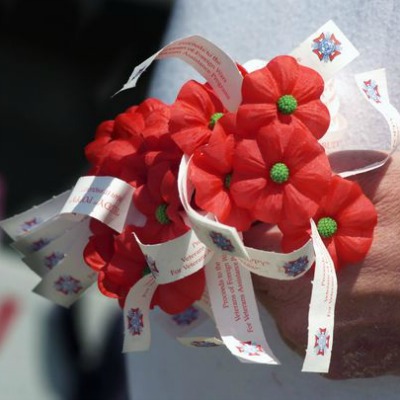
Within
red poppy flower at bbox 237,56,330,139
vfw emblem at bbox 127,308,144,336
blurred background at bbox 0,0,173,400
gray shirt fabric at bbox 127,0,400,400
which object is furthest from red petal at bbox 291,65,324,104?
blurred background at bbox 0,0,173,400

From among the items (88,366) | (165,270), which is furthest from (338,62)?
(88,366)

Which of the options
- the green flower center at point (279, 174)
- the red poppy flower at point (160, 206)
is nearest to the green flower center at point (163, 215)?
the red poppy flower at point (160, 206)

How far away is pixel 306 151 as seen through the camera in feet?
1.85

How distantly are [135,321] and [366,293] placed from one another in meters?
0.20

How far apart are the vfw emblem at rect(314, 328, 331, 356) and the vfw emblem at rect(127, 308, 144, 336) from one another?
161mm

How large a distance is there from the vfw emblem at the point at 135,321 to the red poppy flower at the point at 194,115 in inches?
6.2

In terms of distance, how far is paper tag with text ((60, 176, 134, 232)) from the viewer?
0.64 m

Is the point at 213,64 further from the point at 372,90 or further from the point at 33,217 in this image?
the point at 33,217

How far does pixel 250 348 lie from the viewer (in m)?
0.61

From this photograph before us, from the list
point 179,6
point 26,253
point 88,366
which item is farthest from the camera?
point 88,366

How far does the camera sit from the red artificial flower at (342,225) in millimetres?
587

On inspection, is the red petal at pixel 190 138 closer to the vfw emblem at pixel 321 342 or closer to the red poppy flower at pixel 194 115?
the red poppy flower at pixel 194 115

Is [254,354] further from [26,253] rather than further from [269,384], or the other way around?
[26,253]

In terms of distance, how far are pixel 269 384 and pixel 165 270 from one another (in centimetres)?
23
